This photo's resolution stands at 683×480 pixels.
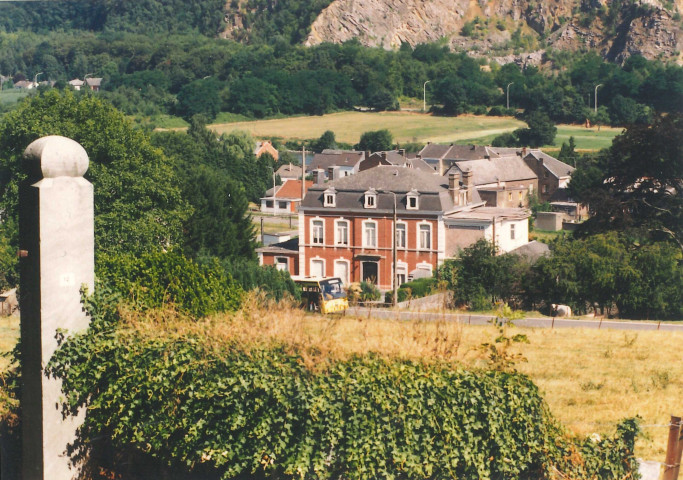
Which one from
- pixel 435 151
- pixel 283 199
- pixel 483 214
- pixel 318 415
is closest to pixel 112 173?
pixel 483 214

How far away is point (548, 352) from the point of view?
15.9m

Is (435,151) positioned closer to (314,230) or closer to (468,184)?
(468,184)

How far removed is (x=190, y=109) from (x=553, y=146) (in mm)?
46745

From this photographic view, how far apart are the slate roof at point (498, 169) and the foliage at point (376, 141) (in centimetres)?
2680

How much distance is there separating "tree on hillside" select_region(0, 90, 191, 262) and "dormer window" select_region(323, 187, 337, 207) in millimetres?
10503

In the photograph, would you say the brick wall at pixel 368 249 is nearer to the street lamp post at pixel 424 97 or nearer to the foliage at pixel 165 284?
the foliage at pixel 165 284

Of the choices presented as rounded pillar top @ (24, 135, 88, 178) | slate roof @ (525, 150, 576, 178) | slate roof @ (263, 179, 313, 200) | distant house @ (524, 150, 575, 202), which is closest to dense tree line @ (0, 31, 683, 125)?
slate roof @ (525, 150, 576, 178)

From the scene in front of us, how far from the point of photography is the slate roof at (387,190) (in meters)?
46.1

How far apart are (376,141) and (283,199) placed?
2994cm

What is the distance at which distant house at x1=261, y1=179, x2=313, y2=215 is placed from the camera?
75250 millimetres

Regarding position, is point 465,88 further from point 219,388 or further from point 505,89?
point 219,388

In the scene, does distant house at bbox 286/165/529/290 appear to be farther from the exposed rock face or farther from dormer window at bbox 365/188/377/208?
the exposed rock face

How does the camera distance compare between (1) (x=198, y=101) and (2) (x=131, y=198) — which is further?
(1) (x=198, y=101)

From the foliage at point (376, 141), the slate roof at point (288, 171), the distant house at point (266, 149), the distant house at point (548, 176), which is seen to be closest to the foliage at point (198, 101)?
the distant house at point (266, 149)
